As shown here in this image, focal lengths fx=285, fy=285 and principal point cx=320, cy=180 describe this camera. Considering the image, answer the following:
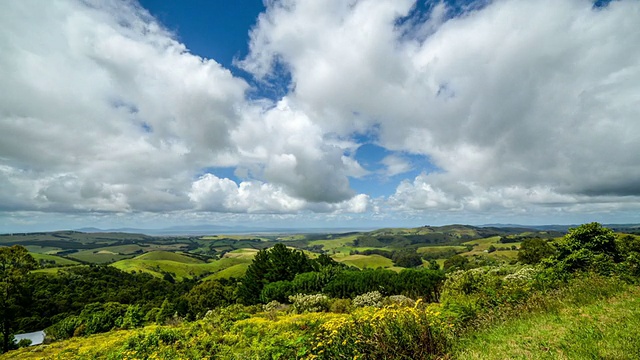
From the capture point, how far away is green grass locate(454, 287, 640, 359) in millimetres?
5922

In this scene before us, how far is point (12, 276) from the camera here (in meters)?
30.8

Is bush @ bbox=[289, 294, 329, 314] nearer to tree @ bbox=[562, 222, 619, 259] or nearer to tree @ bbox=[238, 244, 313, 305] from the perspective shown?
tree @ bbox=[562, 222, 619, 259]

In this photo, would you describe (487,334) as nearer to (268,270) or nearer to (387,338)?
(387,338)

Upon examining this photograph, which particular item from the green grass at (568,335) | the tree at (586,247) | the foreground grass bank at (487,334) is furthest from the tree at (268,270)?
the green grass at (568,335)

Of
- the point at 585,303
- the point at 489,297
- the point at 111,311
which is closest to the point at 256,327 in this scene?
the point at 489,297

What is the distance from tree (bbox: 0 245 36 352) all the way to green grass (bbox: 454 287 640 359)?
43639 mm

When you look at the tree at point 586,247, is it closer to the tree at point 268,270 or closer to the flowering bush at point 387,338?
the flowering bush at point 387,338

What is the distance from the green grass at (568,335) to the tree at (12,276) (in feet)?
143

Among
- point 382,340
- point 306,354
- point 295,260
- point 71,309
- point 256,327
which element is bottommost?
point 71,309

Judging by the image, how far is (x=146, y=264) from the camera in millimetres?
159125

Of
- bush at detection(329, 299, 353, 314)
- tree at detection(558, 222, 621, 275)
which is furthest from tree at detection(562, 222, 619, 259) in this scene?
bush at detection(329, 299, 353, 314)

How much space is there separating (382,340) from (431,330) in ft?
4.94

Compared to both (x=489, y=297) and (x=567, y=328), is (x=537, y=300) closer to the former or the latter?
(x=489, y=297)

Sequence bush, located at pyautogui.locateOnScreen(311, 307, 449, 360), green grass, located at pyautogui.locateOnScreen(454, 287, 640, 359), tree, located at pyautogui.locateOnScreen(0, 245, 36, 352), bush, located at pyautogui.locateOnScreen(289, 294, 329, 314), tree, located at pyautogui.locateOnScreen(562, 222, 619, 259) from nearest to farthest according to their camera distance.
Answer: green grass, located at pyautogui.locateOnScreen(454, 287, 640, 359)
bush, located at pyautogui.locateOnScreen(311, 307, 449, 360)
tree, located at pyautogui.locateOnScreen(562, 222, 619, 259)
bush, located at pyautogui.locateOnScreen(289, 294, 329, 314)
tree, located at pyautogui.locateOnScreen(0, 245, 36, 352)
